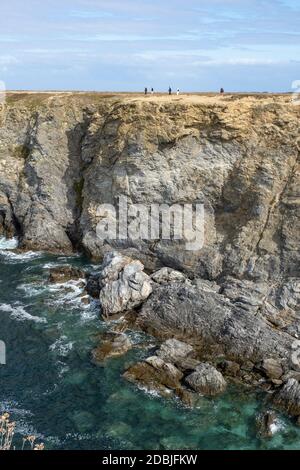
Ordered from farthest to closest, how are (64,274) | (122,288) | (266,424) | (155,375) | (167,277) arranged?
1. (64,274)
2. (167,277)
3. (122,288)
4. (155,375)
5. (266,424)

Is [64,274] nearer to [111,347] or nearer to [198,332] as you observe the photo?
[111,347]

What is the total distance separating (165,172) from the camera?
52.7 m

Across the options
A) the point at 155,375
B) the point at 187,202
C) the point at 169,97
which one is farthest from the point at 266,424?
the point at 169,97

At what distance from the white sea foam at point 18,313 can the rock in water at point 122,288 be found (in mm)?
6114

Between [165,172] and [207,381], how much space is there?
25.9 m

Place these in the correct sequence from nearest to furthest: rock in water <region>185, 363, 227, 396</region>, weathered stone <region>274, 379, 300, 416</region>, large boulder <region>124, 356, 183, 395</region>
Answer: weathered stone <region>274, 379, 300, 416</region>
rock in water <region>185, 363, 227, 396</region>
large boulder <region>124, 356, 183, 395</region>

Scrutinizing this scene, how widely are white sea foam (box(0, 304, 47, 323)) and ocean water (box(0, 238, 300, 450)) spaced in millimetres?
93

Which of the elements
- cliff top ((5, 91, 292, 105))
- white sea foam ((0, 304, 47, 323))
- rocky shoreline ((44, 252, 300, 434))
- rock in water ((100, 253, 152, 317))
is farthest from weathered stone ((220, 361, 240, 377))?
cliff top ((5, 91, 292, 105))

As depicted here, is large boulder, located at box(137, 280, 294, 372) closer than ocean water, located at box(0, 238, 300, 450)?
No

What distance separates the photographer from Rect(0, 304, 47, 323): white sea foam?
142 feet

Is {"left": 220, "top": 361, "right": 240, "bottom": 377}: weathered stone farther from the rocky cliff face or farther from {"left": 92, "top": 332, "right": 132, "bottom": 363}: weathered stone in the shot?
the rocky cliff face

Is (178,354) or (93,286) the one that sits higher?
(93,286)
